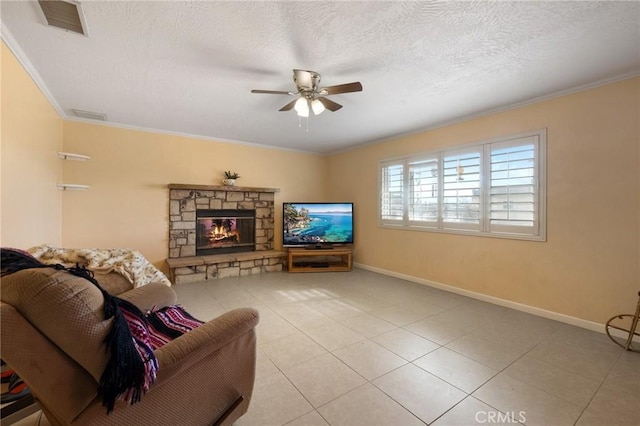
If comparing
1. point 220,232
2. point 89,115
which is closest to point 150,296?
point 220,232

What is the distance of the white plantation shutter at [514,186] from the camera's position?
3.00 metres

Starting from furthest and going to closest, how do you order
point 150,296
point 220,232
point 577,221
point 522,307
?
point 220,232
point 522,307
point 577,221
point 150,296

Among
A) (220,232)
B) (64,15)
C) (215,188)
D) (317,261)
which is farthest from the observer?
(317,261)

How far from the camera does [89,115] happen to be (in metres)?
3.57

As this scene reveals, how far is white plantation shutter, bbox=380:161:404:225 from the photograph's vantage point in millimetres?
4504

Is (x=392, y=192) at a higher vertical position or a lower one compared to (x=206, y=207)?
→ higher

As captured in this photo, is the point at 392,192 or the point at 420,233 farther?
the point at 392,192

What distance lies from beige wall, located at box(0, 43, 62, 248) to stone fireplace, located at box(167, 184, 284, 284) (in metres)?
1.48

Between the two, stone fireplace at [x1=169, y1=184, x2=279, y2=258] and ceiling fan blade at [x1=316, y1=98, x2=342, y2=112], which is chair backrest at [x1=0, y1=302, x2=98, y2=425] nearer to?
ceiling fan blade at [x1=316, y1=98, x2=342, y2=112]

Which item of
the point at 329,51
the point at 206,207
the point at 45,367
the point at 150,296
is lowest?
the point at 150,296

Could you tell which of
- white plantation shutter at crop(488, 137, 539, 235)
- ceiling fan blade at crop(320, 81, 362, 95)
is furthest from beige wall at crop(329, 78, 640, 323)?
ceiling fan blade at crop(320, 81, 362, 95)

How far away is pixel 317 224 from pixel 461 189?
2559 mm

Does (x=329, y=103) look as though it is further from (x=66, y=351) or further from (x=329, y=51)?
(x=66, y=351)

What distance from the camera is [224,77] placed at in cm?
252
